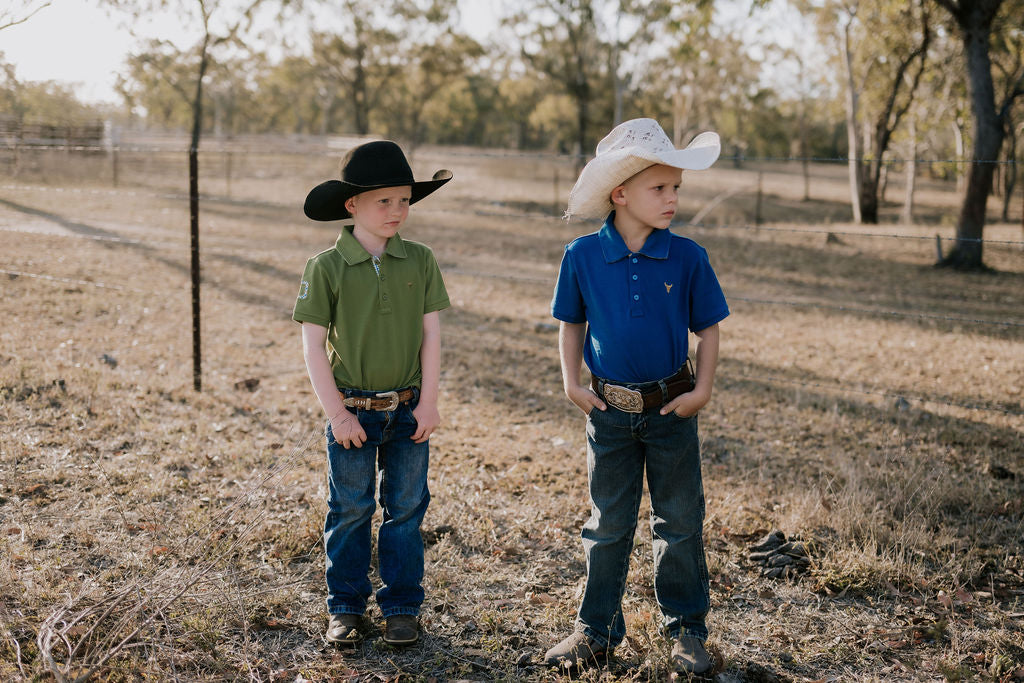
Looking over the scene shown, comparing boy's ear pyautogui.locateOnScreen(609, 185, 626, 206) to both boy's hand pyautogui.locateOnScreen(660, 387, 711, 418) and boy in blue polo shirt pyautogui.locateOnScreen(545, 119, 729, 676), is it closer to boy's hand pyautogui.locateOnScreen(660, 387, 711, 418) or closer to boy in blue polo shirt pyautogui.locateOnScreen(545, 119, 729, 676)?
boy in blue polo shirt pyautogui.locateOnScreen(545, 119, 729, 676)

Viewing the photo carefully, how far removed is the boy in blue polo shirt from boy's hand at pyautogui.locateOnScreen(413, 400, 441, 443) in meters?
0.52

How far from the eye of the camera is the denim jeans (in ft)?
8.79

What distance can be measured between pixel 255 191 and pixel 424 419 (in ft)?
78.6

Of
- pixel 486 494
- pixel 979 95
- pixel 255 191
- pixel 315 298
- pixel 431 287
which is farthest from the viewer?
pixel 255 191

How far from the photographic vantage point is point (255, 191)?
2497cm

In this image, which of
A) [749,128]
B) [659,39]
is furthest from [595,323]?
[749,128]

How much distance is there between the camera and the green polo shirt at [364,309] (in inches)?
110

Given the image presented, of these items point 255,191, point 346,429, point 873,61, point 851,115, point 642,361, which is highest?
point 873,61

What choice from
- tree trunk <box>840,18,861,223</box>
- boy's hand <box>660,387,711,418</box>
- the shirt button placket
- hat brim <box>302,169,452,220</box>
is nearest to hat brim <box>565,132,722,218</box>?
the shirt button placket

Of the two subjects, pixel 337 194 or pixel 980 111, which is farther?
pixel 980 111

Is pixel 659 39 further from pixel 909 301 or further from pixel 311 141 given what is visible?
pixel 909 301

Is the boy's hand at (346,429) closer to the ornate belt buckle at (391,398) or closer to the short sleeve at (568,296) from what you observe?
the ornate belt buckle at (391,398)

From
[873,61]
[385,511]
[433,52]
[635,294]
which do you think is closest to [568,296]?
[635,294]

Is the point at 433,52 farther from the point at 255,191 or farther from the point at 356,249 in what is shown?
the point at 356,249
